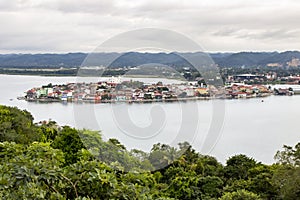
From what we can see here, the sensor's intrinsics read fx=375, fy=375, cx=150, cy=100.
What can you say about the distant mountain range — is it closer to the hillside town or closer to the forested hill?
the hillside town

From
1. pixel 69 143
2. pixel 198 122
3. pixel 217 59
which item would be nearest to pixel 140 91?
pixel 69 143

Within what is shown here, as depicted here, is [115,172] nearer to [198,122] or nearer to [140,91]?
[198,122]

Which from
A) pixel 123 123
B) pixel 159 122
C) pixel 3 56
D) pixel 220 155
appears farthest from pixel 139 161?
pixel 3 56

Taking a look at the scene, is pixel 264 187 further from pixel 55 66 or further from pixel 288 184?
pixel 55 66

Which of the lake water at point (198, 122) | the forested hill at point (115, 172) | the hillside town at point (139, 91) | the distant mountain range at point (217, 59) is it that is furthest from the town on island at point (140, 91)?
the distant mountain range at point (217, 59)

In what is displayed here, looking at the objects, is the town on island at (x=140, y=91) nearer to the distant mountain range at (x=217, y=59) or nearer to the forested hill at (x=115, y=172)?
the forested hill at (x=115, y=172)

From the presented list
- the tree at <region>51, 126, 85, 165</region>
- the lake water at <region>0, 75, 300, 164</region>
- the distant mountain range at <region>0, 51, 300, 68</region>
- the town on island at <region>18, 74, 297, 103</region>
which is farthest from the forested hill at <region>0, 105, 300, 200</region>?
the distant mountain range at <region>0, 51, 300, 68</region>

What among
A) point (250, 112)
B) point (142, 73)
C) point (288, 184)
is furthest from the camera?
point (250, 112)

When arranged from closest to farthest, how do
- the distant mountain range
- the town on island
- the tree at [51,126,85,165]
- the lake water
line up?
the lake water < the town on island < the tree at [51,126,85,165] < the distant mountain range
